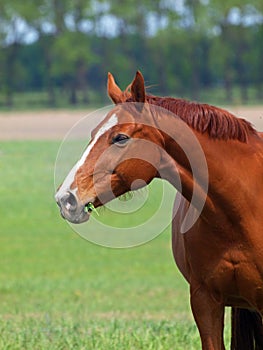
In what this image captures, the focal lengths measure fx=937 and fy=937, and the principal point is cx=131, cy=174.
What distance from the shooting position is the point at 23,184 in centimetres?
2323

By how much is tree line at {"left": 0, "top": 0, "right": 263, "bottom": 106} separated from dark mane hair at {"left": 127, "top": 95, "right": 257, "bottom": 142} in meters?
59.2

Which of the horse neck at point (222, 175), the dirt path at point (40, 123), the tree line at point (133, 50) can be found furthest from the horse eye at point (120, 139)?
the tree line at point (133, 50)

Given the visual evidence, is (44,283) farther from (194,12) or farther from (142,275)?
(194,12)

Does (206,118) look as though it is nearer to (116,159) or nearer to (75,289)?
(116,159)

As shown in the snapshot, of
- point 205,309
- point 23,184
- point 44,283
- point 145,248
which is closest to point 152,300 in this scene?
point 44,283

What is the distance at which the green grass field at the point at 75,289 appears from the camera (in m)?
6.29

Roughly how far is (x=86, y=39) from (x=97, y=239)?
205 feet

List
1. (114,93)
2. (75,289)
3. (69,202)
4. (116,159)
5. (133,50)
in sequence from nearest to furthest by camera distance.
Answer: (69,202)
(116,159)
(114,93)
(75,289)
(133,50)

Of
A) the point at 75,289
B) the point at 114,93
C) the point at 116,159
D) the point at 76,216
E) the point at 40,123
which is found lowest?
the point at 75,289

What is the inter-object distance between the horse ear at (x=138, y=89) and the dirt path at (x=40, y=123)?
27113 millimetres

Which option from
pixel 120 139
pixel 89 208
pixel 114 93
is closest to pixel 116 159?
pixel 120 139

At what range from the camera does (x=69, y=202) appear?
4059 mm

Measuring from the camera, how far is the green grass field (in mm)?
6288

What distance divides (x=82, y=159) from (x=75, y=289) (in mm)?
8331
